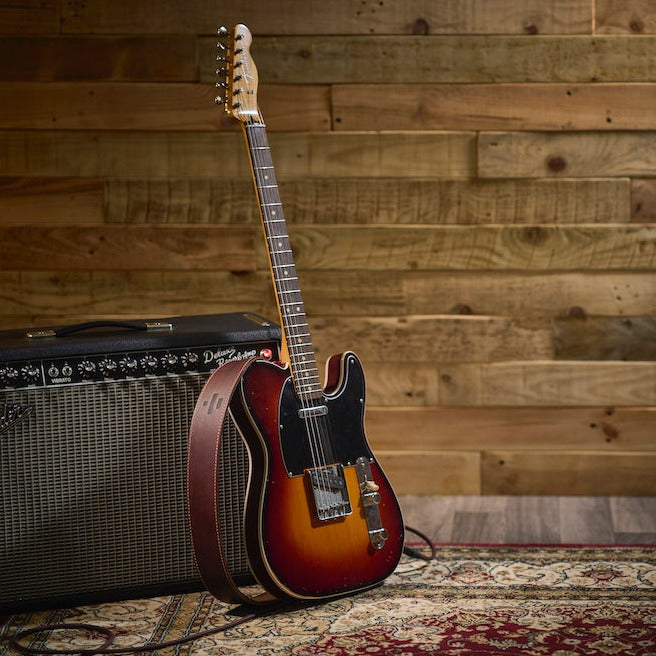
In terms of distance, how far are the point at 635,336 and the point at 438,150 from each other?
725 millimetres

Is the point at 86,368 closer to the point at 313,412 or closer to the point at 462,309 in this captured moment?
the point at 313,412

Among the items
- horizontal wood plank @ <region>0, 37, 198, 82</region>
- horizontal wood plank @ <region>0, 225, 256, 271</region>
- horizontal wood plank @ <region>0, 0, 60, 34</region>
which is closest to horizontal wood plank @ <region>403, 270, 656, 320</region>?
horizontal wood plank @ <region>0, 225, 256, 271</region>

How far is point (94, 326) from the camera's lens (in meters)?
2.25

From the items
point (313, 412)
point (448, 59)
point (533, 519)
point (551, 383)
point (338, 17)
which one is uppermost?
point (338, 17)

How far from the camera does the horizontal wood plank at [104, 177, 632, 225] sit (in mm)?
→ 2951

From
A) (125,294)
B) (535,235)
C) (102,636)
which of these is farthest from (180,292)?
(102,636)

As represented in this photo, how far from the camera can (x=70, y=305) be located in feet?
9.82

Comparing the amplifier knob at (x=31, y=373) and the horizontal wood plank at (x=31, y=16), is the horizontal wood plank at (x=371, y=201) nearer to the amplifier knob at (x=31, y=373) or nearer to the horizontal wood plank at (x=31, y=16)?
the horizontal wood plank at (x=31, y=16)

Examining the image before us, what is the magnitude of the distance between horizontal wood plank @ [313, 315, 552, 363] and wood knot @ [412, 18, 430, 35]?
75 cm

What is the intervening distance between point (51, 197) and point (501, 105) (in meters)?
1.21

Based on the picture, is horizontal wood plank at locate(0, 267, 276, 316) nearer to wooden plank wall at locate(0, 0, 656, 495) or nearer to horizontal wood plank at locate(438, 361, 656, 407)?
wooden plank wall at locate(0, 0, 656, 495)

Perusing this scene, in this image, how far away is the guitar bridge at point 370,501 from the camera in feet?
7.43

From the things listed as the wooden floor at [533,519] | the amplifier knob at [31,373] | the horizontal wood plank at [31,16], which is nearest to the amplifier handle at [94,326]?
the amplifier knob at [31,373]

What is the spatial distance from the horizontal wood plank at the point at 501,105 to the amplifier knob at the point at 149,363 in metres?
1.02
